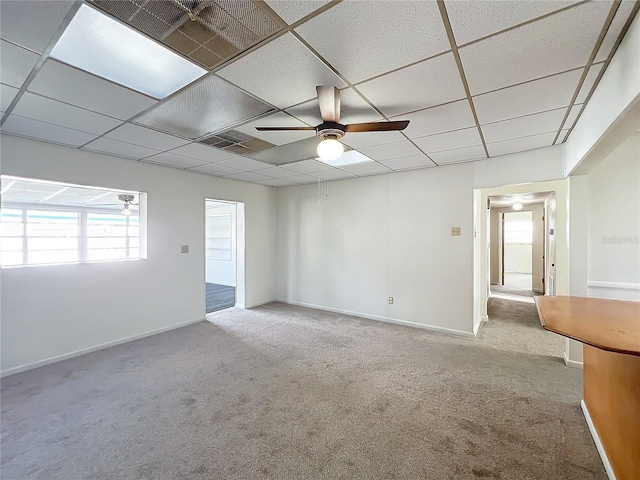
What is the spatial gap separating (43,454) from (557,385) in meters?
4.42

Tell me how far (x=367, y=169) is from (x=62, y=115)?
12.3 ft

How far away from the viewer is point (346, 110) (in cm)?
242

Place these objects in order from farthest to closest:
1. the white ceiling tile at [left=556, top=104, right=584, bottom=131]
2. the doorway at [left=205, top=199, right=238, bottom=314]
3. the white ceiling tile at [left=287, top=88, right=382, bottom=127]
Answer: the doorway at [left=205, top=199, right=238, bottom=314], the white ceiling tile at [left=556, top=104, right=584, bottom=131], the white ceiling tile at [left=287, top=88, right=382, bottom=127]

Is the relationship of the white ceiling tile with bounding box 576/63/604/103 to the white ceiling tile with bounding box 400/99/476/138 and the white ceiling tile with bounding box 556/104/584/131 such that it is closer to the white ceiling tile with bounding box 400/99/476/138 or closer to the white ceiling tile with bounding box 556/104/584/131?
the white ceiling tile with bounding box 556/104/584/131

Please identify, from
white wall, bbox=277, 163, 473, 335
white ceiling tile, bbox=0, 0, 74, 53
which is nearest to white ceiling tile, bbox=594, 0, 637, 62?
white wall, bbox=277, 163, 473, 335

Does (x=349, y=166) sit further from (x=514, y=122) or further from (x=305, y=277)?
(x=305, y=277)

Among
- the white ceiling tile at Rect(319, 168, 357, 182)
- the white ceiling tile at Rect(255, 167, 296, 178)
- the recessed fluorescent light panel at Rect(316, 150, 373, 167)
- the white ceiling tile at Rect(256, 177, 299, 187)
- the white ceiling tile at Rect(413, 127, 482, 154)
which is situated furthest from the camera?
the white ceiling tile at Rect(256, 177, 299, 187)

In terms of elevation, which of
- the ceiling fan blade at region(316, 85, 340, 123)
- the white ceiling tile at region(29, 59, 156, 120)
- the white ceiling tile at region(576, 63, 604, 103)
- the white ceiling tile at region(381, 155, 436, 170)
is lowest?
the ceiling fan blade at region(316, 85, 340, 123)

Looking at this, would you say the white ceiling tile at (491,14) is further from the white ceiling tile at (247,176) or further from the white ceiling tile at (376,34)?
the white ceiling tile at (247,176)

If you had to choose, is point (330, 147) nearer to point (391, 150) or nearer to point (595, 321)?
point (391, 150)

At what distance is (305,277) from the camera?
5844 millimetres

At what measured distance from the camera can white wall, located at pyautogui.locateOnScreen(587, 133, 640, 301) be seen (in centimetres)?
279

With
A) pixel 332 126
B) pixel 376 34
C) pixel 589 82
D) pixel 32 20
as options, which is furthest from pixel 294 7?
pixel 589 82

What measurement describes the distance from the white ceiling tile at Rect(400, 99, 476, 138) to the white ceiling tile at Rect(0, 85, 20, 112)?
3.16 metres
